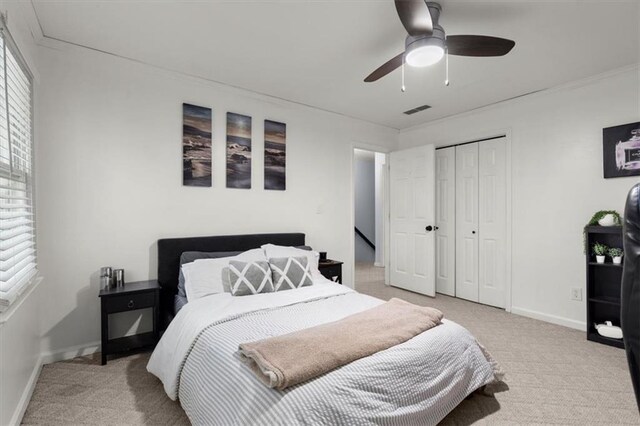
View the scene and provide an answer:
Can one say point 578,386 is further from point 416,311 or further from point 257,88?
point 257,88

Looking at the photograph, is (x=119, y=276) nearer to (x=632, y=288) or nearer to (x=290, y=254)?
(x=290, y=254)

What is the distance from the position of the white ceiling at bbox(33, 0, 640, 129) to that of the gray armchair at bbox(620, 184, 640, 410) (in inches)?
71.3

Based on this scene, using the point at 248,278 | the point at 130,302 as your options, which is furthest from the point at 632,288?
the point at 130,302

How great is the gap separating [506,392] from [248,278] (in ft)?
6.45

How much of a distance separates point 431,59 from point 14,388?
10.2ft

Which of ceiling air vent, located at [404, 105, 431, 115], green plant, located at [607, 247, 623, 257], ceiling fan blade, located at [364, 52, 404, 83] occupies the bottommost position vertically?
green plant, located at [607, 247, 623, 257]

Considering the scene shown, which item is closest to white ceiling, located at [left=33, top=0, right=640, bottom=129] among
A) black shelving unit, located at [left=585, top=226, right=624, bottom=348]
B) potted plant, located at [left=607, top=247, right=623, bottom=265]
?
black shelving unit, located at [left=585, top=226, right=624, bottom=348]

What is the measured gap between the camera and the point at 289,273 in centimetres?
272

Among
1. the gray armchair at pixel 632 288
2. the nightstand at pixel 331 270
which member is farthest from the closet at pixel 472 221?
the gray armchair at pixel 632 288

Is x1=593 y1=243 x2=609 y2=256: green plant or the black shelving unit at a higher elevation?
x1=593 y1=243 x2=609 y2=256: green plant

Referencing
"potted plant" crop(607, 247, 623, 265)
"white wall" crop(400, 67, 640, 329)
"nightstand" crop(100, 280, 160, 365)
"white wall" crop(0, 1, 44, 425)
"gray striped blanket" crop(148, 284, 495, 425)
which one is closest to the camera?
"gray striped blanket" crop(148, 284, 495, 425)

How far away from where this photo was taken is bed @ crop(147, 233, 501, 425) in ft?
4.35

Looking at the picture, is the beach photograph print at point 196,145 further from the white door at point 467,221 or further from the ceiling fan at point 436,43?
the white door at point 467,221

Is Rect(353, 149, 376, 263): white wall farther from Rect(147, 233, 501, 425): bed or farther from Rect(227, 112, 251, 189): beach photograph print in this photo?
Rect(147, 233, 501, 425): bed
